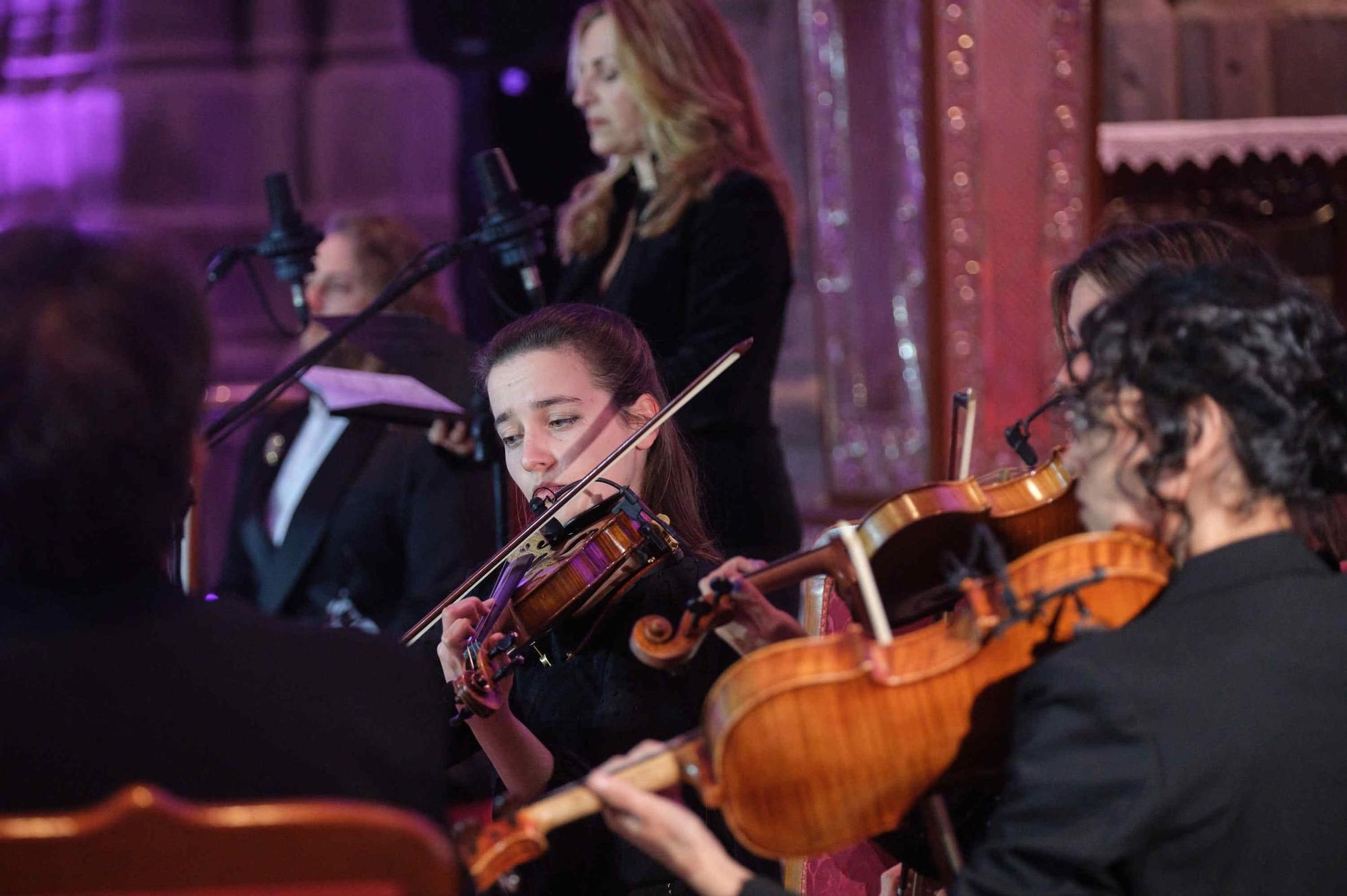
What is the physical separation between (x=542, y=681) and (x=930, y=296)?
7.79 feet

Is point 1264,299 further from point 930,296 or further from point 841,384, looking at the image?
point 841,384

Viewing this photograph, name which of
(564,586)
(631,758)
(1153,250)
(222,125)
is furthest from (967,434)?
(222,125)

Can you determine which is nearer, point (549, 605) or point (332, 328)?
point (549, 605)

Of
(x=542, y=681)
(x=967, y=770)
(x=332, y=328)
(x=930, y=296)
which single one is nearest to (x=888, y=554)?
(x=967, y=770)

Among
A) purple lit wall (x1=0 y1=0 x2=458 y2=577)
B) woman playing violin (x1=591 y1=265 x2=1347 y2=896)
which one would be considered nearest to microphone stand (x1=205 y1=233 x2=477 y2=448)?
woman playing violin (x1=591 y1=265 x2=1347 y2=896)

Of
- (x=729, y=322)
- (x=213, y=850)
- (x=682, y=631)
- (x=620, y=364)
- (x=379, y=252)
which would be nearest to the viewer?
(x=213, y=850)

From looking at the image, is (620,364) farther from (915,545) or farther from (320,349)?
(915,545)

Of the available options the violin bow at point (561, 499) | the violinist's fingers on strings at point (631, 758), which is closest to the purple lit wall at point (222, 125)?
the violin bow at point (561, 499)

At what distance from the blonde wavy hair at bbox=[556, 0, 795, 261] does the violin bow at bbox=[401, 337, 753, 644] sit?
2.45ft

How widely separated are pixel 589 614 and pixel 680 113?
117cm

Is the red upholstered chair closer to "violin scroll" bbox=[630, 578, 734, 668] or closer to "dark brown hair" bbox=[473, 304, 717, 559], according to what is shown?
"violin scroll" bbox=[630, 578, 734, 668]

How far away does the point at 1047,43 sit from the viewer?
3.83m

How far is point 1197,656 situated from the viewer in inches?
46.0

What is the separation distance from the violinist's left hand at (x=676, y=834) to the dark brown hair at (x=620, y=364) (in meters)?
0.78
